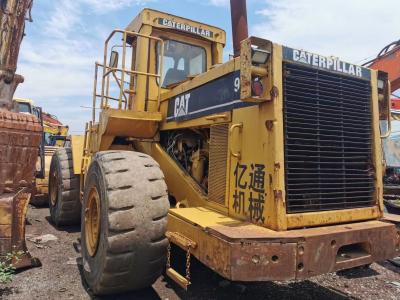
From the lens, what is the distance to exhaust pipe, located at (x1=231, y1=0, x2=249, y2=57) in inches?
250

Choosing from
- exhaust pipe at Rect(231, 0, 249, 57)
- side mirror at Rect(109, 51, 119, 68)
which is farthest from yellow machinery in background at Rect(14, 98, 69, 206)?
exhaust pipe at Rect(231, 0, 249, 57)

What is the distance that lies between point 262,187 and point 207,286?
1.49 m

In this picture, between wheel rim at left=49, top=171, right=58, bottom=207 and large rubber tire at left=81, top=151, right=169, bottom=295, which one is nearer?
large rubber tire at left=81, top=151, right=169, bottom=295

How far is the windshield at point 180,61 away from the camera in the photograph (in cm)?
538

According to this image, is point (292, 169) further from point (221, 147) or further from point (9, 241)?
point (9, 241)

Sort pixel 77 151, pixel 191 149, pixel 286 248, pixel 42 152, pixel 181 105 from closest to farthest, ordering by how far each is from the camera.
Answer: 1. pixel 286 248
2. pixel 181 105
3. pixel 191 149
4. pixel 77 151
5. pixel 42 152

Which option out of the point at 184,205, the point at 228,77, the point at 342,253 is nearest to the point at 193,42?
the point at 228,77

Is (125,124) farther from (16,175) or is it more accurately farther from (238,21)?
(238,21)

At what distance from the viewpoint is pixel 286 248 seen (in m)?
2.76

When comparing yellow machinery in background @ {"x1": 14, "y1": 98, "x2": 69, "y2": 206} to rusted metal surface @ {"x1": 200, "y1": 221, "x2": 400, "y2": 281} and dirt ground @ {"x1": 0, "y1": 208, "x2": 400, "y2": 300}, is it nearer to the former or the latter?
dirt ground @ {"x1": 0, "y1": 208, "x2": 400, "y2": 300}

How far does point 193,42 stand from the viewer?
5594 millimetres

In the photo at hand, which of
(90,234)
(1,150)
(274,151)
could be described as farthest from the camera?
(1,150)

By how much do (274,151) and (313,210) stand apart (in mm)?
627

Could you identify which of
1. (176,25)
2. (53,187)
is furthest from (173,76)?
(53,187)
